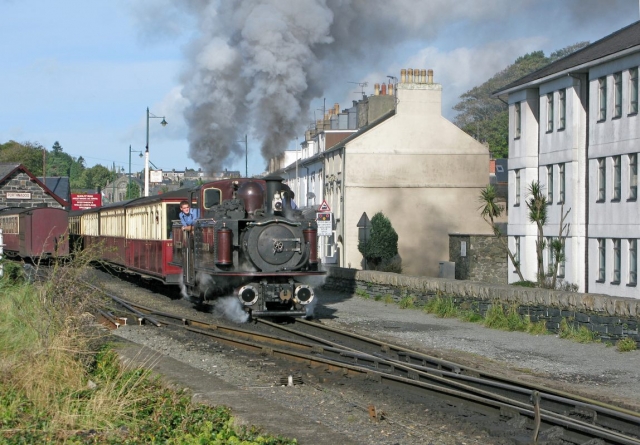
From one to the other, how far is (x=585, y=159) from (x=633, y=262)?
509 centimetres

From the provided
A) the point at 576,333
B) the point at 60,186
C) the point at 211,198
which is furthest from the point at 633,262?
the point at 60,186

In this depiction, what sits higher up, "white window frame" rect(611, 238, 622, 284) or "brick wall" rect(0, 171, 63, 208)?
"brick wall" rect(0, 171, 63, 208)

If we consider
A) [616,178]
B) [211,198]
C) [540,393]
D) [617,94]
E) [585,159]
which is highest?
[617,94]

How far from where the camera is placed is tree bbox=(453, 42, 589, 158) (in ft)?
329

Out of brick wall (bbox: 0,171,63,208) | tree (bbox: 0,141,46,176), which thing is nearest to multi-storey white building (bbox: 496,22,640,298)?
brick wall (bbox: 0,171,63,208)

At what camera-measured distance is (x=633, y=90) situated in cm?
2962

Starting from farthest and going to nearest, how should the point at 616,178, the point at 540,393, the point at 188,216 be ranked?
1. the point at 616,178
2. the point at 188,216
3. the point at 540,393

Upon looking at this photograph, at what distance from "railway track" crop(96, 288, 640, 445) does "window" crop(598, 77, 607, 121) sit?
18.9m

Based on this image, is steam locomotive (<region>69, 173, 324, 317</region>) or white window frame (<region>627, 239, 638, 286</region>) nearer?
steam locomotive (<region>69, 173, 324, 317</region>)

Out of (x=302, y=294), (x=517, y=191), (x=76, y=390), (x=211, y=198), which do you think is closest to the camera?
(x=76, y=390)

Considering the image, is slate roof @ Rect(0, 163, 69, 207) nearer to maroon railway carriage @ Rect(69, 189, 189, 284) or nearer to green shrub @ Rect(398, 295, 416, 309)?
maroon railway carriage @ Rect(69, 189, 189, 284)

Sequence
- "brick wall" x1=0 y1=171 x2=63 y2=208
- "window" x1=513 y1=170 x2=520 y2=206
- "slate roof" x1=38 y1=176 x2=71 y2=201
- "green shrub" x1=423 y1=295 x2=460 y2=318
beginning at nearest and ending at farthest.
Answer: "green shrub" x1=423 y1=295 x2=460 y2=318 < "window" x1=513 y1=170 x2=520 y2=206 < "brick wall" x1=0 y1=171 x2=63 y2=208 < "slate roof" x1=38 y1=176 x2=71 y2=201

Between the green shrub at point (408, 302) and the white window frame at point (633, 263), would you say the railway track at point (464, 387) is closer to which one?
the green shrub at point (408, 302)

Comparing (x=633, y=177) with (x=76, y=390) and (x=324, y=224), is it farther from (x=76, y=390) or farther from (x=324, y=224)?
(x=76, y=390)
